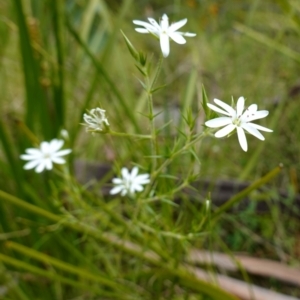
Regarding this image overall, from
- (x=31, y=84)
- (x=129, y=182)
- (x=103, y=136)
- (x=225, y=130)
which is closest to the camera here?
(x=225, y=130)

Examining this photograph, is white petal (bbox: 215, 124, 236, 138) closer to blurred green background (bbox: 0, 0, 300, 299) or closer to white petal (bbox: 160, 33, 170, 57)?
white petal (bbox: 160, 33, 170, 57)

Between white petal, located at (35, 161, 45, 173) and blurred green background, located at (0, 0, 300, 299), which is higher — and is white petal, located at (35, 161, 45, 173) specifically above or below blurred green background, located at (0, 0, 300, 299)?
below

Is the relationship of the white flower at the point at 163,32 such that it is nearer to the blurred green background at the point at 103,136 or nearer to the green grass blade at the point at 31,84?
the blurred green background at the point at 103,136

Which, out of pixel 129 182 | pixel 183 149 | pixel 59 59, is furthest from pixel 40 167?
pixel 59 59

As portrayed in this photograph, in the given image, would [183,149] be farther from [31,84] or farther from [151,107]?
[31,84]

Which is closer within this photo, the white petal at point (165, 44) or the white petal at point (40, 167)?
the white petal at point (165, 44)

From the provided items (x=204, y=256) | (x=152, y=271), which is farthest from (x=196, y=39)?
(x=152, y=271)

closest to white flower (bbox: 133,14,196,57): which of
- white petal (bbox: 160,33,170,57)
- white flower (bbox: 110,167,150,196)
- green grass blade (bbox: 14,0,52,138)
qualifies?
white petal (bbox: 160,33,170,57)

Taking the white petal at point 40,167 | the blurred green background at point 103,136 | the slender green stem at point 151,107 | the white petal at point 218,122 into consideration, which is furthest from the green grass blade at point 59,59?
the white petal at point 218,122
